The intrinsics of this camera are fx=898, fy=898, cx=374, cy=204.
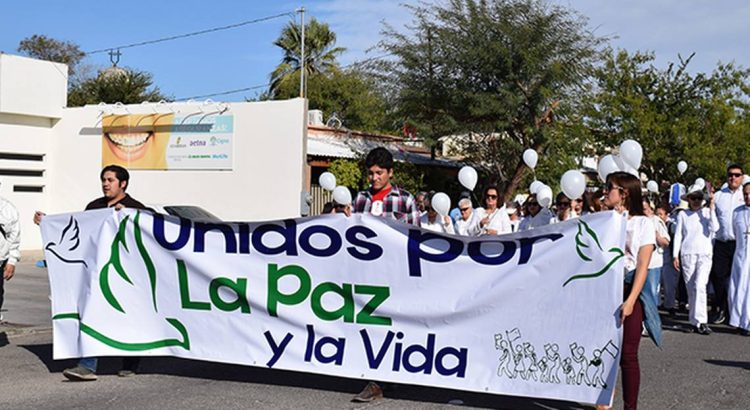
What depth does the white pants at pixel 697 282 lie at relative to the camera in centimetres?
1105

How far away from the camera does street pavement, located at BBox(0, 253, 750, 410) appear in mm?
6633

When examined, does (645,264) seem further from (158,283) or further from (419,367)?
(158,283)

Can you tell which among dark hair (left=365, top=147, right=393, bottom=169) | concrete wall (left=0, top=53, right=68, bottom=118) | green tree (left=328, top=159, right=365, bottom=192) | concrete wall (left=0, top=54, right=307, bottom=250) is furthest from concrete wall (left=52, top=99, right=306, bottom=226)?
dark hair (left=365, top=147, right=393, bottom=169)

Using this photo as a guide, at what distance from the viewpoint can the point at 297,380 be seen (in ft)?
24.5

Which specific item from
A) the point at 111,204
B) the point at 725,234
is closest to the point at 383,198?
the point at 111,204

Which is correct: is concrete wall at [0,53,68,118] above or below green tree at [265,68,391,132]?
below

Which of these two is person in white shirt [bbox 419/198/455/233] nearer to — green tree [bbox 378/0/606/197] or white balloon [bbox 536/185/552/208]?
white balloon [bbox 536/185/552/208]

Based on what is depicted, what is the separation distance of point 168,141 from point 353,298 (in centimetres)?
1658

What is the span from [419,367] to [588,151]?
21949 mm

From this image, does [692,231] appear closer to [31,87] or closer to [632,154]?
[632,154]

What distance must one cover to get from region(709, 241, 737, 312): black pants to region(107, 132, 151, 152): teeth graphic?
Answer: 602 inches

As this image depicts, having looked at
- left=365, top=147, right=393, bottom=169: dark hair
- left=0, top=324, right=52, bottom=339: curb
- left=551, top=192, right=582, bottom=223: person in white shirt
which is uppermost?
left=365, top=147, right=393, bottom=169: dark hair

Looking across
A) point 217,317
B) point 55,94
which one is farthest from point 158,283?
point 55,94

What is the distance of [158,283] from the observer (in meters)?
7.46
